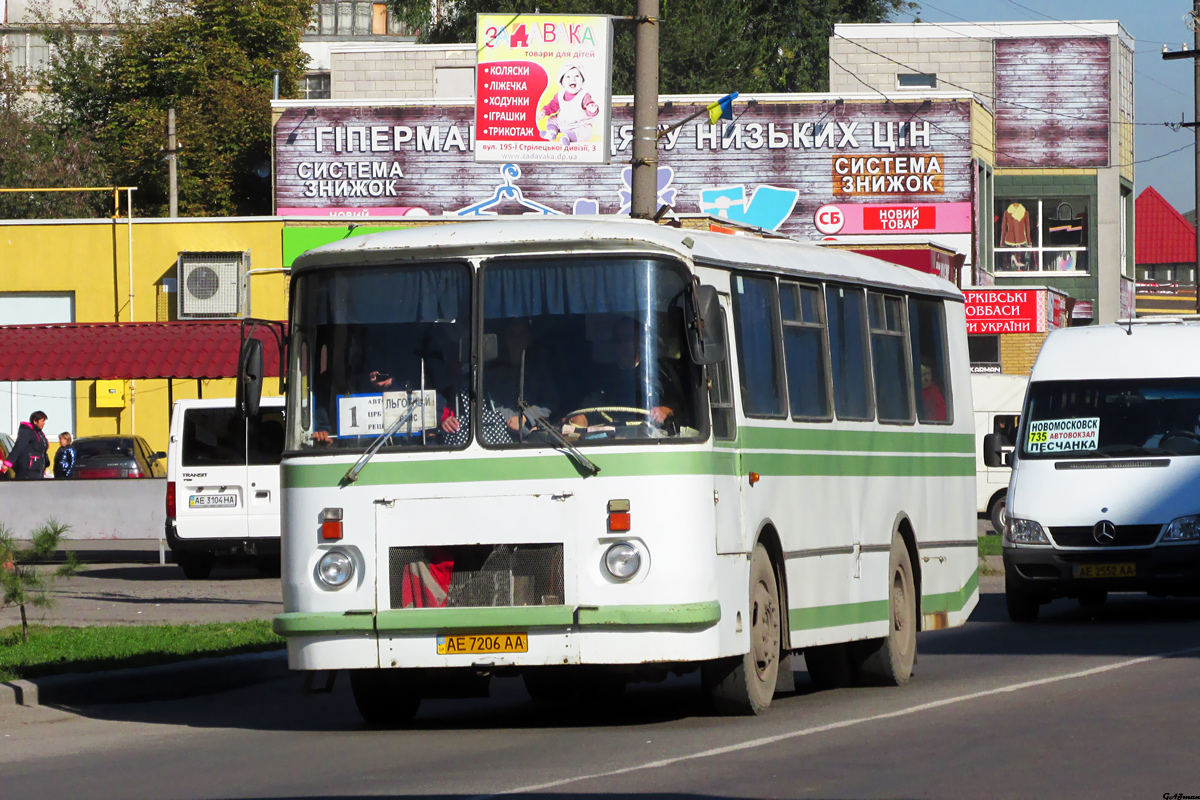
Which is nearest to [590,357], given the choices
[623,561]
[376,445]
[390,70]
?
[623,561]

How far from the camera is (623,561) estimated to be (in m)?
10.2

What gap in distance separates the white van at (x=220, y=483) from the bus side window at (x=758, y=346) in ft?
43.0

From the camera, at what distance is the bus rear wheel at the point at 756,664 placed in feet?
35.6

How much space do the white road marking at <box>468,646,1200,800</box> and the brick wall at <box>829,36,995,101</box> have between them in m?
44.0

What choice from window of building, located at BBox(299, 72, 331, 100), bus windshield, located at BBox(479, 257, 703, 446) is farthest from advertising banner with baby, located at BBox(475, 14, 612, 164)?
window of building, located at BBox(299, 72, 331, 100)

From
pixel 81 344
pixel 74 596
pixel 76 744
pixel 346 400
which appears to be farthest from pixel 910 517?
pixel 81 344

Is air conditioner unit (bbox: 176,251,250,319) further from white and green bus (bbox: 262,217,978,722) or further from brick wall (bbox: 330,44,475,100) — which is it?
white and green bus (bbox: 262,217,978,722)

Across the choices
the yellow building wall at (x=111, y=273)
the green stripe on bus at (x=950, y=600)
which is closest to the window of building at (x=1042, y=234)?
the yellow building wall at (x=111, y=273)

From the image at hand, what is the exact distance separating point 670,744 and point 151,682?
4.69 m

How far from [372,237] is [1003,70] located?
A: 161 feet

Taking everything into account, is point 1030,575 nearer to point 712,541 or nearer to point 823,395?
point 823,395

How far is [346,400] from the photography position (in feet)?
35.2

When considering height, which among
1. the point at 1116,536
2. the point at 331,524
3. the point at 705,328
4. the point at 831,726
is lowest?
the point at 831,726

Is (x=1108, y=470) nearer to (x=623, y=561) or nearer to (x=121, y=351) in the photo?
(x=623, y=561)
